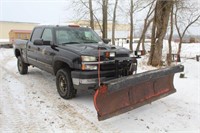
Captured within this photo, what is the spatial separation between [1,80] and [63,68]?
3.18 m

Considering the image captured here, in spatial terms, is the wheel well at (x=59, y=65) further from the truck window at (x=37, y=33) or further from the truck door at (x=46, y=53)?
the truck window at (x=37, y=33)

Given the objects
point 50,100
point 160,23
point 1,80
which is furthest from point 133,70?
point 160,23

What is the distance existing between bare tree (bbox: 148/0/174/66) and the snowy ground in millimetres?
4689

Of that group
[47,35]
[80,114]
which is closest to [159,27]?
[47,35]

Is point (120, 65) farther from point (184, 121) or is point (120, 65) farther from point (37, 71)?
point (37, 71)

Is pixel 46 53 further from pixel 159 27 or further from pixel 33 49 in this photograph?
pixel 159 27

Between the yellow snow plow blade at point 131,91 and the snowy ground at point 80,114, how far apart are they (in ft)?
0.83

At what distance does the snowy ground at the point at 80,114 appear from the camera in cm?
438

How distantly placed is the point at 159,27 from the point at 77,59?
6922 millimetres

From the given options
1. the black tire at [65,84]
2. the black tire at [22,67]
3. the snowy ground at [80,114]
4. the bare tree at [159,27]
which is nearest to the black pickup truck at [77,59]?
the black tire at [65,84]

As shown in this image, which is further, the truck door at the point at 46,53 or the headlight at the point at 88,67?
the truck door at the point at 46,53

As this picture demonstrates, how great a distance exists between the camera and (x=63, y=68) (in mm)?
5930

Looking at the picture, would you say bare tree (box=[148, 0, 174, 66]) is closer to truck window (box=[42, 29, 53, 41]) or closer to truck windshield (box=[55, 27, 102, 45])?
truck windshield (box=[55, 27, 102, 45])

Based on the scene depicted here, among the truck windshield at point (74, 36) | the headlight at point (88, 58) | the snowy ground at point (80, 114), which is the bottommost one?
the snowy ground at point (80, 114)
